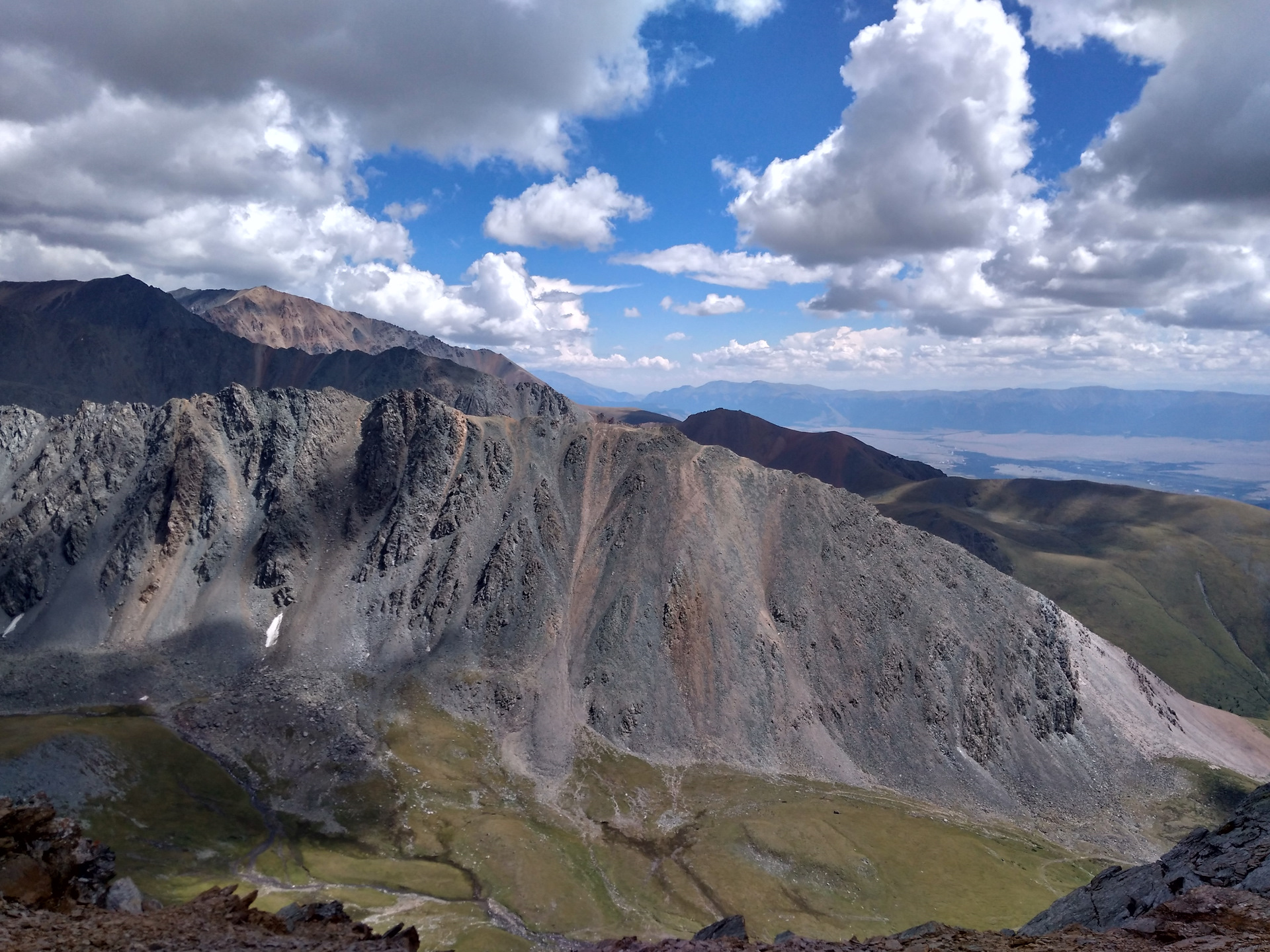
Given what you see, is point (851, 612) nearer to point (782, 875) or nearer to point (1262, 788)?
point (782, 875)

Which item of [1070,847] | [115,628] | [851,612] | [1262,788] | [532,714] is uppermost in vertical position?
[1262,788]

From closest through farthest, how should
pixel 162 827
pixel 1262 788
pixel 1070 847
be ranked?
pixel 1262 788
pixel 162 827
pixel 1070 847

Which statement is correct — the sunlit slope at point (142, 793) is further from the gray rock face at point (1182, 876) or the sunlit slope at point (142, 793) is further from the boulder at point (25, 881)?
the gray rock face at point (1182, 876)

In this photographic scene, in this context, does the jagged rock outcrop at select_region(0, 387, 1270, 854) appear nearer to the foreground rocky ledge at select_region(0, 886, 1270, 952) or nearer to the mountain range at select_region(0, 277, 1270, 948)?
the mountain range at select_region(0, 277, 1270, 948)

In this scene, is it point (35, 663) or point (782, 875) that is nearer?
point (782, 875)

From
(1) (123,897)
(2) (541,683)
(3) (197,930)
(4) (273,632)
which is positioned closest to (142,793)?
(4) (273,632)

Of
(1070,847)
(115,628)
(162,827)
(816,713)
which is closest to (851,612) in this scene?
(816,713)

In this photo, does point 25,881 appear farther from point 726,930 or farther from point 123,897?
point 726,930
